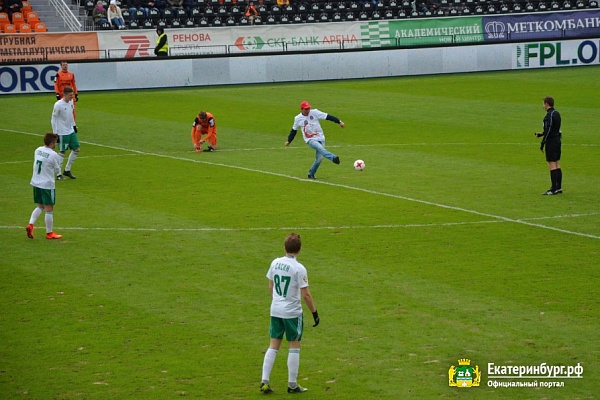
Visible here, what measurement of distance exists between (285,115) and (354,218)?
639 inches

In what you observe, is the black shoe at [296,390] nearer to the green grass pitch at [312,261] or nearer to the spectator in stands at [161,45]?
the green grass pitch at [312,261]

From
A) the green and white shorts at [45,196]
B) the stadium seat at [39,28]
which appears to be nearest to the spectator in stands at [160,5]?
the stadium seat at [39,28]

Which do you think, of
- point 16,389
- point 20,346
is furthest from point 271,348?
point 20,346

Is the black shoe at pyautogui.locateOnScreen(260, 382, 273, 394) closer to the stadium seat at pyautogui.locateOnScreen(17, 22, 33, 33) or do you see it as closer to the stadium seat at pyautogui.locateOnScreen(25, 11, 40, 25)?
the stadium seat at pyautogui.locateOnScreen(17, 22, 33, 33)

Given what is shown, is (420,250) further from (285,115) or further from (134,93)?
(134,93)

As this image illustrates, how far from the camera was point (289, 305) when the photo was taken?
37.4 ft

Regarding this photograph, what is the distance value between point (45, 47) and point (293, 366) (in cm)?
3638

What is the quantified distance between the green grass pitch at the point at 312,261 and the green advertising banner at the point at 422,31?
1688 cm

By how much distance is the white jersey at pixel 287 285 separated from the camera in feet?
37.1

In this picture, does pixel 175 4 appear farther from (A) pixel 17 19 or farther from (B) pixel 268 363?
(B) pixel 268 363

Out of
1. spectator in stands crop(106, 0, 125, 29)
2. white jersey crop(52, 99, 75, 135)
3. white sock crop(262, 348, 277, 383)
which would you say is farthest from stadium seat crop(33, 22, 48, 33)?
white sock crop(262, 348, 277, 383)

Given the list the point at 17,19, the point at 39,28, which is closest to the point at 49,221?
the point at 39,28

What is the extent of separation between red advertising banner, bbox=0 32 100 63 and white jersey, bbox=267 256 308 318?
3519 centimetres

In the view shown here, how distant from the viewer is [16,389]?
1180cm
